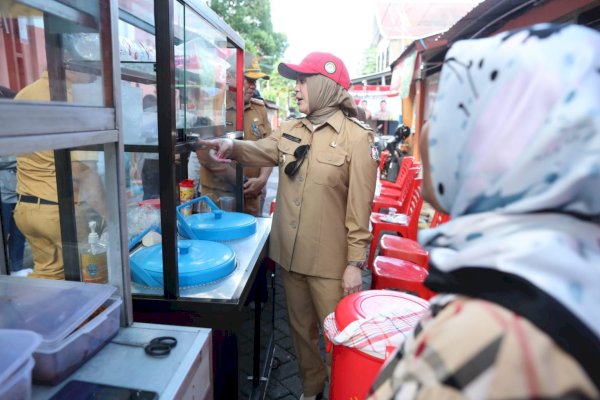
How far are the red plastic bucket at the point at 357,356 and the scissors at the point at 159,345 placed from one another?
1.97 ft

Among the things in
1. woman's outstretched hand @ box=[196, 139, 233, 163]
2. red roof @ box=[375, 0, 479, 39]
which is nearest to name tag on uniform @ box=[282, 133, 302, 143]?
woman's outstretched hand @ box=[196, 139, 233, 163]

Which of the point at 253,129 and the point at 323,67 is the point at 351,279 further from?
the point at 253,129

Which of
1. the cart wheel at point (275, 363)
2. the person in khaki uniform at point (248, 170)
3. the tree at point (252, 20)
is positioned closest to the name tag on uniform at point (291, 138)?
the person in khaki uniform at point (248, 170)

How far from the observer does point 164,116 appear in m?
1.35

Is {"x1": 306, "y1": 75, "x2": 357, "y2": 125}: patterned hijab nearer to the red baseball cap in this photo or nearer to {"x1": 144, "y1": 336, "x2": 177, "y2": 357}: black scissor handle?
the red baseball cap

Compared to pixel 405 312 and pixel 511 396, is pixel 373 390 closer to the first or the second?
pixel 511 396

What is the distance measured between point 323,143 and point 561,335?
162 cm

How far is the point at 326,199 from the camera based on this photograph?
2.03 meters

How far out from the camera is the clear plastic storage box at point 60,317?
3.19 feet

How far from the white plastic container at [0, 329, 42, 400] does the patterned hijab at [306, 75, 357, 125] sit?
1585mm

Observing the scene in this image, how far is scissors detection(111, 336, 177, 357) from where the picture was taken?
3.63 ft

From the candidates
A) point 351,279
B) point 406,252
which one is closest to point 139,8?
point 351,279

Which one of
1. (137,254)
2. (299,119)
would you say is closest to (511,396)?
(137,254)

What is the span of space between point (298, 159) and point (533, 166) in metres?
1.52
